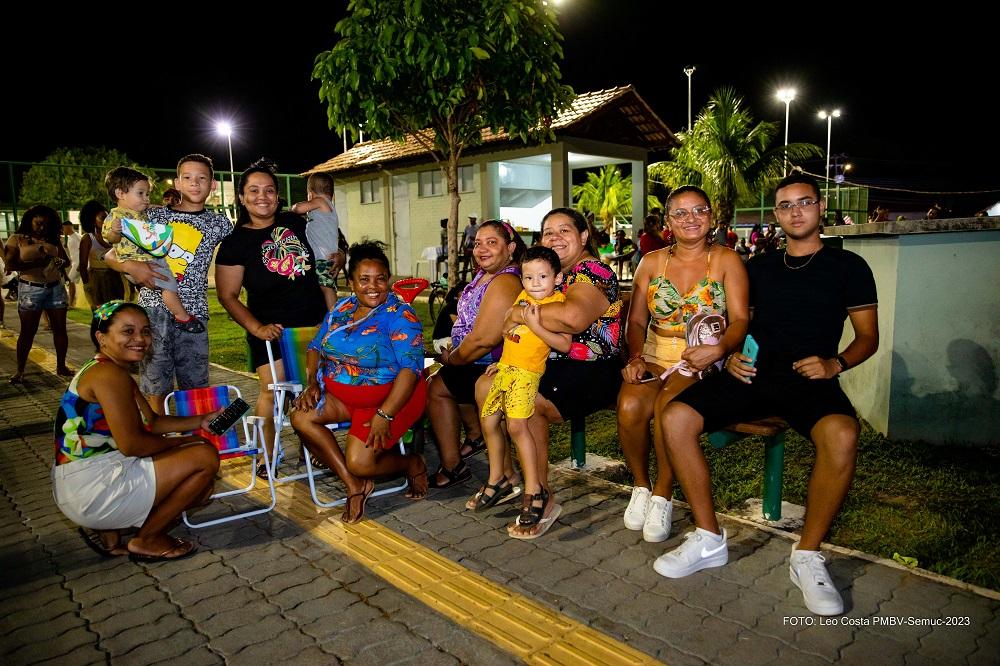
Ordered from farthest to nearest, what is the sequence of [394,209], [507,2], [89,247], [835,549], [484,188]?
[394,209] → [484,188] → [89,247] → [507,2] → [835,549]

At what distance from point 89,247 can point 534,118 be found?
5.69 meters

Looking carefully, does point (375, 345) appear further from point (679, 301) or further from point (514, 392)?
point (679, 301)

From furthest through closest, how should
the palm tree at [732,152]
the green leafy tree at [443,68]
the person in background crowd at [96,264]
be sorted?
the palm tree at [732,152]
the person in background crowd at [96,264]
the green leafy tree at [443,68]

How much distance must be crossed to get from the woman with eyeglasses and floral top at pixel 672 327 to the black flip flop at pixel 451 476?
1125 millimetres

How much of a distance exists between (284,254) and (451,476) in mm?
1737

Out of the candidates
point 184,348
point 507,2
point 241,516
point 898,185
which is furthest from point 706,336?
point 898,185

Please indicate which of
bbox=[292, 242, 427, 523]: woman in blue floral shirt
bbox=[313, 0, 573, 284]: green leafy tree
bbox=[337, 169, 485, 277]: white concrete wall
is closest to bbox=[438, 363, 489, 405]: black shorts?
bbox=[292, 242, 427, 523]: woman in blue floral shirt

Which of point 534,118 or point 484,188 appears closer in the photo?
point 534,118

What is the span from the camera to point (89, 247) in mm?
8117

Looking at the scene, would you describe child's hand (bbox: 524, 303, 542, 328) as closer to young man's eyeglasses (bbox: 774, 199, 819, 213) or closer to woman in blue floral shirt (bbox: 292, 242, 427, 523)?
woman in blue floral shirt (bbox: 292, 242, 427, 523)

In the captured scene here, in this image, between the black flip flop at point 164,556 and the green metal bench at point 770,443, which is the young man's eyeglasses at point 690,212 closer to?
the green metal bench at point 770,443

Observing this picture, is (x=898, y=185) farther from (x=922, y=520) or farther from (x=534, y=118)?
(x=922, y=520)

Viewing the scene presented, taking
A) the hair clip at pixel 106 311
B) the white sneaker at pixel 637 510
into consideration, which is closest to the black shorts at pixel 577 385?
the white sneaker at pixel 637 510

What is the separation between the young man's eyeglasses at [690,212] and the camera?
347 cm
